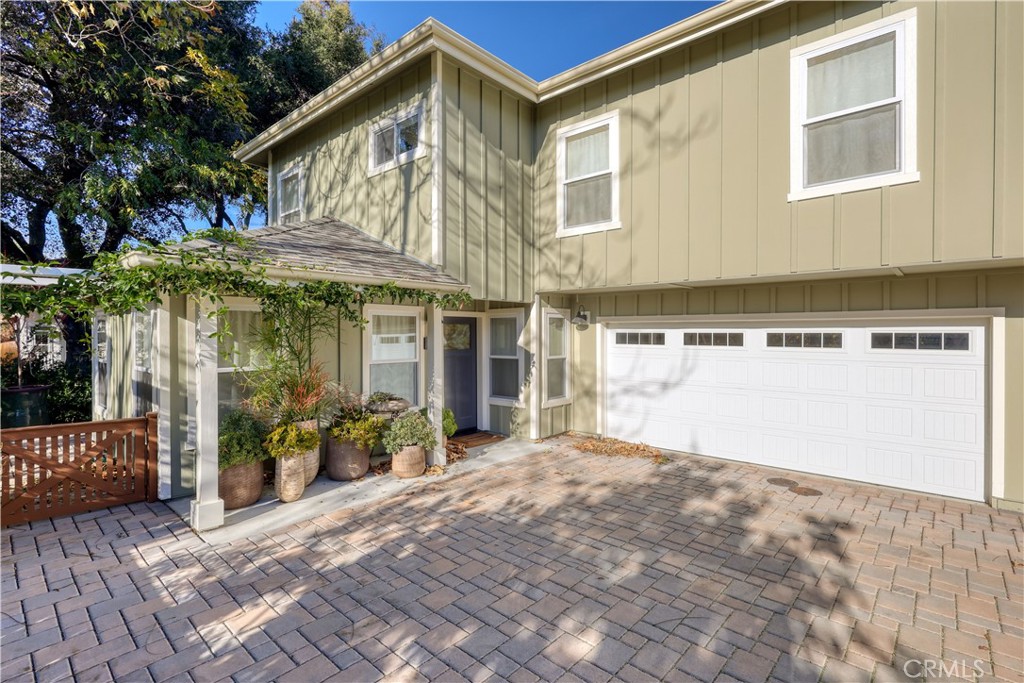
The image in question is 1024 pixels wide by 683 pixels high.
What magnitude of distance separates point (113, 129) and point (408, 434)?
10.7m

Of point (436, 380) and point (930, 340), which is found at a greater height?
point (930, 340)

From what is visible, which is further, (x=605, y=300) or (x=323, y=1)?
(x=323, y=1)

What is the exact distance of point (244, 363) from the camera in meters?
5.30

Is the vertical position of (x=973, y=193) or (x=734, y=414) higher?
(x=973, y=193)

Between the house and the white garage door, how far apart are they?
25 mm

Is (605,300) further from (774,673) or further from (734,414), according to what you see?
(774,673)

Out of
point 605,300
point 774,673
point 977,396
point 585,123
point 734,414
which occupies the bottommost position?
point 774,673

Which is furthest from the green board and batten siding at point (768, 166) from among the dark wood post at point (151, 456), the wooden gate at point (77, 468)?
the wooden gate at point (77, 468)

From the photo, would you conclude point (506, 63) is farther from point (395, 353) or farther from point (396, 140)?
point (395, 353)

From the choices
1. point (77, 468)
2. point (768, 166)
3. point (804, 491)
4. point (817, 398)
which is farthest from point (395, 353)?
point (817, 398)

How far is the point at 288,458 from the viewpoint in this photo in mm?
4934

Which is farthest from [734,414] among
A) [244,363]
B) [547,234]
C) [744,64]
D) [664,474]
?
[244,363]

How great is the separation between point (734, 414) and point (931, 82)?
421 centimetres

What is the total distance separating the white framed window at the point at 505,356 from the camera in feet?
25.7
